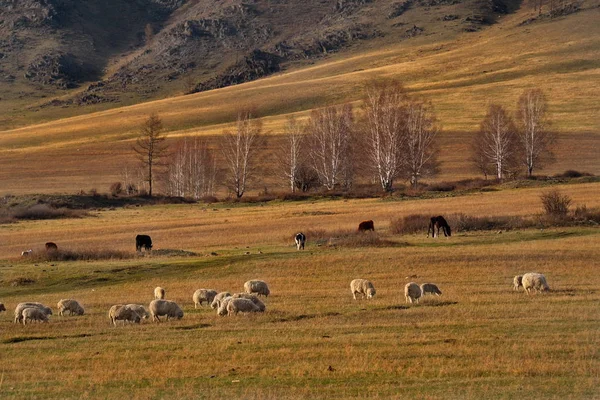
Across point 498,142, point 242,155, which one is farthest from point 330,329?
point 242,155

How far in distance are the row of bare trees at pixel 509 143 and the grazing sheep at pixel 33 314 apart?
7149cm

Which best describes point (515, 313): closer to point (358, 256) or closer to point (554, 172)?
point (358, 256)

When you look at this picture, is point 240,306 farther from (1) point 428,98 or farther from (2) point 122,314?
(1) point 428,98

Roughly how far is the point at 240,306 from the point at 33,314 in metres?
5.72

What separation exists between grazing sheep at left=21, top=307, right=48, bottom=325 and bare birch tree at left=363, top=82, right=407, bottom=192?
192 ft

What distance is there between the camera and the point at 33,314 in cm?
2356

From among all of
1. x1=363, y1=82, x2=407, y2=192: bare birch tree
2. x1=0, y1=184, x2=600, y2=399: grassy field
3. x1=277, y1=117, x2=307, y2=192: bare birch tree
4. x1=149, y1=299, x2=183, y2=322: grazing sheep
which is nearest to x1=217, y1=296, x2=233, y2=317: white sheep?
x1=0, y1=184, x2=600, y2=399: grassy field

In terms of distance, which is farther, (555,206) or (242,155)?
(242,155)

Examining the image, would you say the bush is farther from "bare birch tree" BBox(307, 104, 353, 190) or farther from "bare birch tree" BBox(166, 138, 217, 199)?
"bare birch tree" BBox(166, 138, 217, 199)

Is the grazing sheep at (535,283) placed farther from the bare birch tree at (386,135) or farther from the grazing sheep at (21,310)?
the bare birch tree at (386,135)

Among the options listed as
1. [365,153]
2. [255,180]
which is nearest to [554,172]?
[365,153]

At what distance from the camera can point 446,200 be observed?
64.8 meters

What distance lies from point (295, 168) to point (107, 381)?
7608 centimetres

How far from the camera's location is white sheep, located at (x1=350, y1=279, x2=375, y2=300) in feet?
86.3
